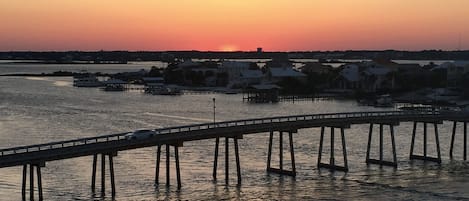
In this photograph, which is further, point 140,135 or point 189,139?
point 189,139

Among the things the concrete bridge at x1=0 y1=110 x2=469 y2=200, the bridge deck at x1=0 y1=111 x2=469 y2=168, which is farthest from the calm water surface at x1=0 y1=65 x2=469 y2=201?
the bridge deck at x1=0 y1=111 x2=469 y2=168

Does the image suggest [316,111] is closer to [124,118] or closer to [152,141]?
[124,118]

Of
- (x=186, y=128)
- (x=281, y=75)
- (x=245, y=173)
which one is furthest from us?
(x=281, y=75)

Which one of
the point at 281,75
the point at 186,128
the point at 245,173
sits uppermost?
the point at 281,75

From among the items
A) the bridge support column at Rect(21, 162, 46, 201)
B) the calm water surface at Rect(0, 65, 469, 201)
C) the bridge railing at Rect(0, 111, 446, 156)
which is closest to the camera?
the bridge support column at Rect(21, 162, 46, 201)

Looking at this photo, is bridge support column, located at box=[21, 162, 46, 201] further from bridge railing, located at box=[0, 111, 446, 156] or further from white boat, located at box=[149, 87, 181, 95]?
white boat, located at box=[149, 87, 181, 95]

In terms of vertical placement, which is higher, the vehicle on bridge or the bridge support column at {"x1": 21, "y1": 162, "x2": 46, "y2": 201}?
the vehicle on bridge

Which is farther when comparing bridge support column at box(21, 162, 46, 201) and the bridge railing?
the bridge railing

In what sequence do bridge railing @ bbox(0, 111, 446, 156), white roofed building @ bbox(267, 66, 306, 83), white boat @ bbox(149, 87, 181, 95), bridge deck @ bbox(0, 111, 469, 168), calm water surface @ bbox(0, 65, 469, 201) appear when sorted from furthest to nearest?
white roofed building @ bbox(267, 66, 306, 83) < white boat @ bbox(149, 87, 181, 95) < calm water surface @ bbox(0, 65, 469, 201) < bridge railing @ bbox(0, 111, 446, 156) < bridge deck @ bbox(0, 111, 469, 168)

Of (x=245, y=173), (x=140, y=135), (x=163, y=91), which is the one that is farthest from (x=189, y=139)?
(x=163, y=91)

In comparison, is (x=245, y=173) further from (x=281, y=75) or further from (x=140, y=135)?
(x=281, y=75)

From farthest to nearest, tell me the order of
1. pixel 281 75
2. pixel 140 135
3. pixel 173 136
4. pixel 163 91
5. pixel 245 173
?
pixel 281 75
pixel 163 91
pixel 245 173
pixel 173 136
pixel 140 135

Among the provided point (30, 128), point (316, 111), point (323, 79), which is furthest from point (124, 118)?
point (323, 79)

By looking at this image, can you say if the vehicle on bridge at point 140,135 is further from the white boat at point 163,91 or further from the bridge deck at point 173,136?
the white boat at point 163,91
